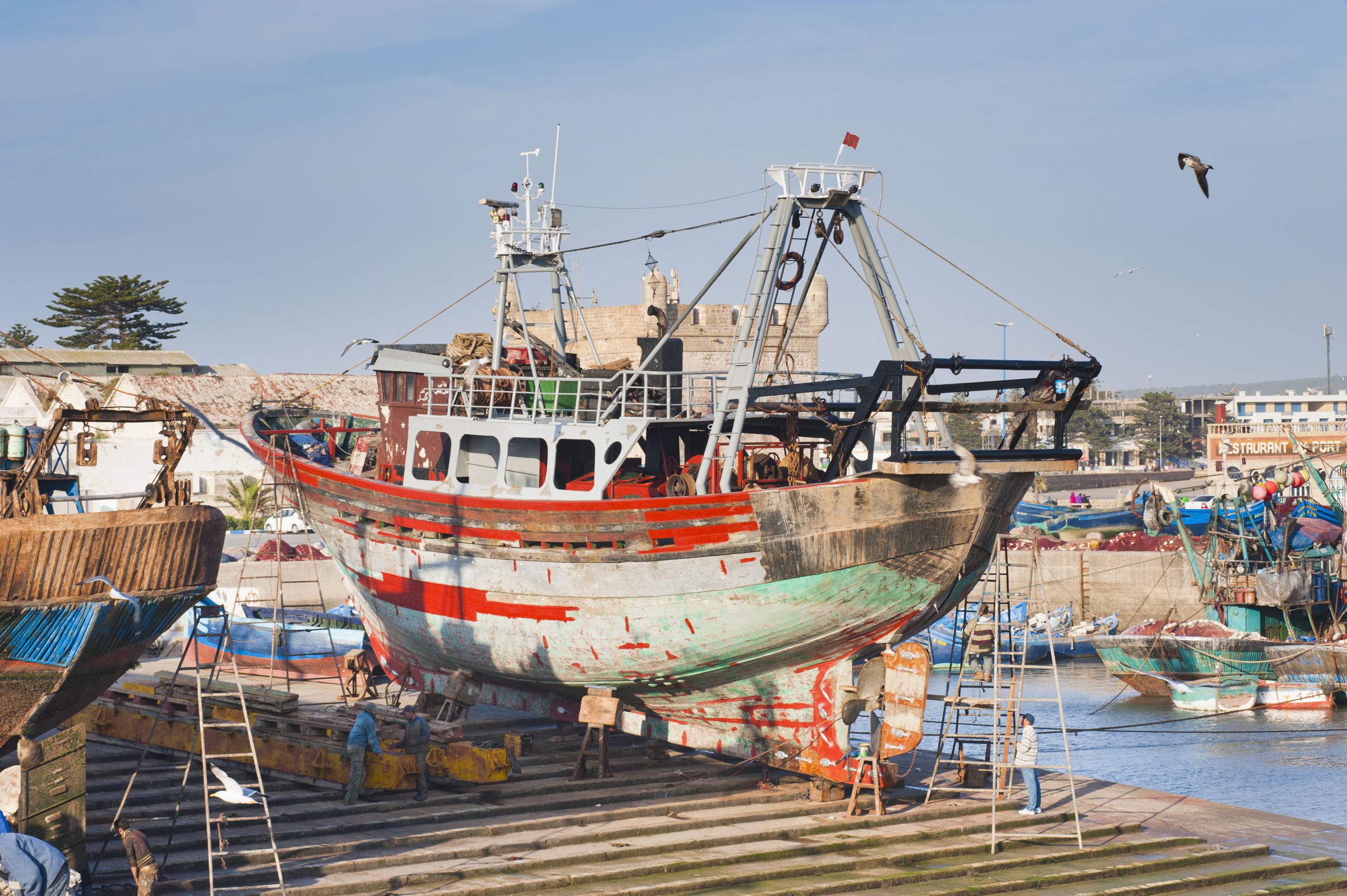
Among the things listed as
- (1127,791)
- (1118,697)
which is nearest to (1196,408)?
(1118,697)

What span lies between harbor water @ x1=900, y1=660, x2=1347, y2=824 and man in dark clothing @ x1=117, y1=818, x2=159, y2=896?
42.2ft

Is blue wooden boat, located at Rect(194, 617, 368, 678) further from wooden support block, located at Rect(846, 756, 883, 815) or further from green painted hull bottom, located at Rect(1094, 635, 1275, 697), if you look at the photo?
green painted hull bottom, located at Rect(1094, 635, 1275, 697)

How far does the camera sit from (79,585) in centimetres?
1277

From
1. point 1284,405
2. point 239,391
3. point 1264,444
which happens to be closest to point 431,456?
point 239,391

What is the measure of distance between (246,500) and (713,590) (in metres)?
37.2

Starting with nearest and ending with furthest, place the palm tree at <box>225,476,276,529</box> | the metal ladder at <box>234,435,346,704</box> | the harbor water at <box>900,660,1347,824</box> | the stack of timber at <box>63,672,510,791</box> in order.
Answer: the stack of timber at <box>63,672,510,791</box> < the metal ladder at <box>234,435,346,704</box> < the harbor water at <box>900,660,1347,824</box> < the palm tree at <box>225,476,276,529</box>

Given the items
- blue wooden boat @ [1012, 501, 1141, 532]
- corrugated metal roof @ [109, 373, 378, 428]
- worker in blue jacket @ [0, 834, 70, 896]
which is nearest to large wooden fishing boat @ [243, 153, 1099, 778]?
worker in blue jacket @ [0, 834, 70, 896]

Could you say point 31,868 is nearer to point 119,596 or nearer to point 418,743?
point 119,596

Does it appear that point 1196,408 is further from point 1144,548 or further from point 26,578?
point 26,578

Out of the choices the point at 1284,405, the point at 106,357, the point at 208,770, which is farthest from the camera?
the point at 1284,405

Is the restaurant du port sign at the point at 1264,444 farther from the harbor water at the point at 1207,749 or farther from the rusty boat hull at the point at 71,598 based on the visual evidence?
the rusty boat hull at the point at 71,598

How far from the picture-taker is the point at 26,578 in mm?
12539

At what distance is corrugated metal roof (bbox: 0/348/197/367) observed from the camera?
61.7 meters

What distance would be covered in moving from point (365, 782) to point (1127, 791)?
35.4 feet
